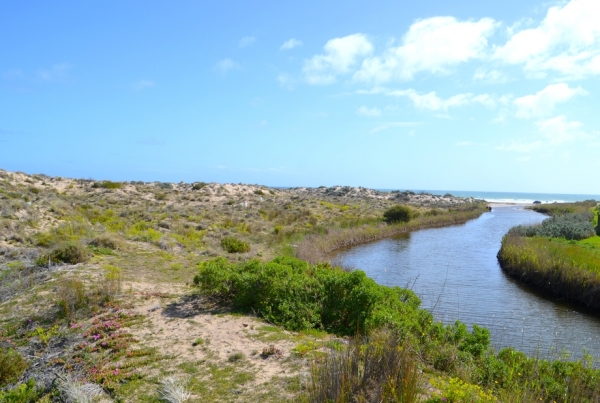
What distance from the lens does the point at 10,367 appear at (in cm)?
741

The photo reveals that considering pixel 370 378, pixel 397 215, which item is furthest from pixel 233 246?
pixel 397 215

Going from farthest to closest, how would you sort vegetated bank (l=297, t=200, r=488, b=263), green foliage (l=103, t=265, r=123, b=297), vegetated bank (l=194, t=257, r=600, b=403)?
vegetated bank (l=297, t=200, r=488, b=263)
green foliage (l=103, t=265, r=123, b=297)
vegetated bank (l=194, t=257, r=600, b=403)

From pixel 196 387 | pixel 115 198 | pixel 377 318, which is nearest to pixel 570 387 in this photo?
pixel 377 318

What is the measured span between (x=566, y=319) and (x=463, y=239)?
20655 millimetres

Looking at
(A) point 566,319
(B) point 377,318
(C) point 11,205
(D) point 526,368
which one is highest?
(C) point 11,205

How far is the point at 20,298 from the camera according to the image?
430 inches

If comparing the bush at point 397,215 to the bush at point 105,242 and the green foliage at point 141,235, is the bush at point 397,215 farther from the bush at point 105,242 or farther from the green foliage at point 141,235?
the bush at point 105,242

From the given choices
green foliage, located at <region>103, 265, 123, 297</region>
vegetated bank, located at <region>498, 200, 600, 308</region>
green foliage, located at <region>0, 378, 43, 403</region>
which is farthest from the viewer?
vegetated bank, located at <region>498, 200, 600, 308</region>

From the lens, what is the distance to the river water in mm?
11766

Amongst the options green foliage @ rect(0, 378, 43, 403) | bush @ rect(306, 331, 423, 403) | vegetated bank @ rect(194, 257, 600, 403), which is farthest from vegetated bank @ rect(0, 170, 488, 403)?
bush @ rect(306, 331, 423, 403)

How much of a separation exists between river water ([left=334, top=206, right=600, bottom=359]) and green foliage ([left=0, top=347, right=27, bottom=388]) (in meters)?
8.43

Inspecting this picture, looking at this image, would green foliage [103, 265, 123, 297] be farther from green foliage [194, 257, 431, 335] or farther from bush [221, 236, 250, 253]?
bush [221, 236, 250, 253]

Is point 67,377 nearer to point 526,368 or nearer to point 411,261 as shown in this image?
point 526,368

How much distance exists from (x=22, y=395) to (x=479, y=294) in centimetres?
1575
